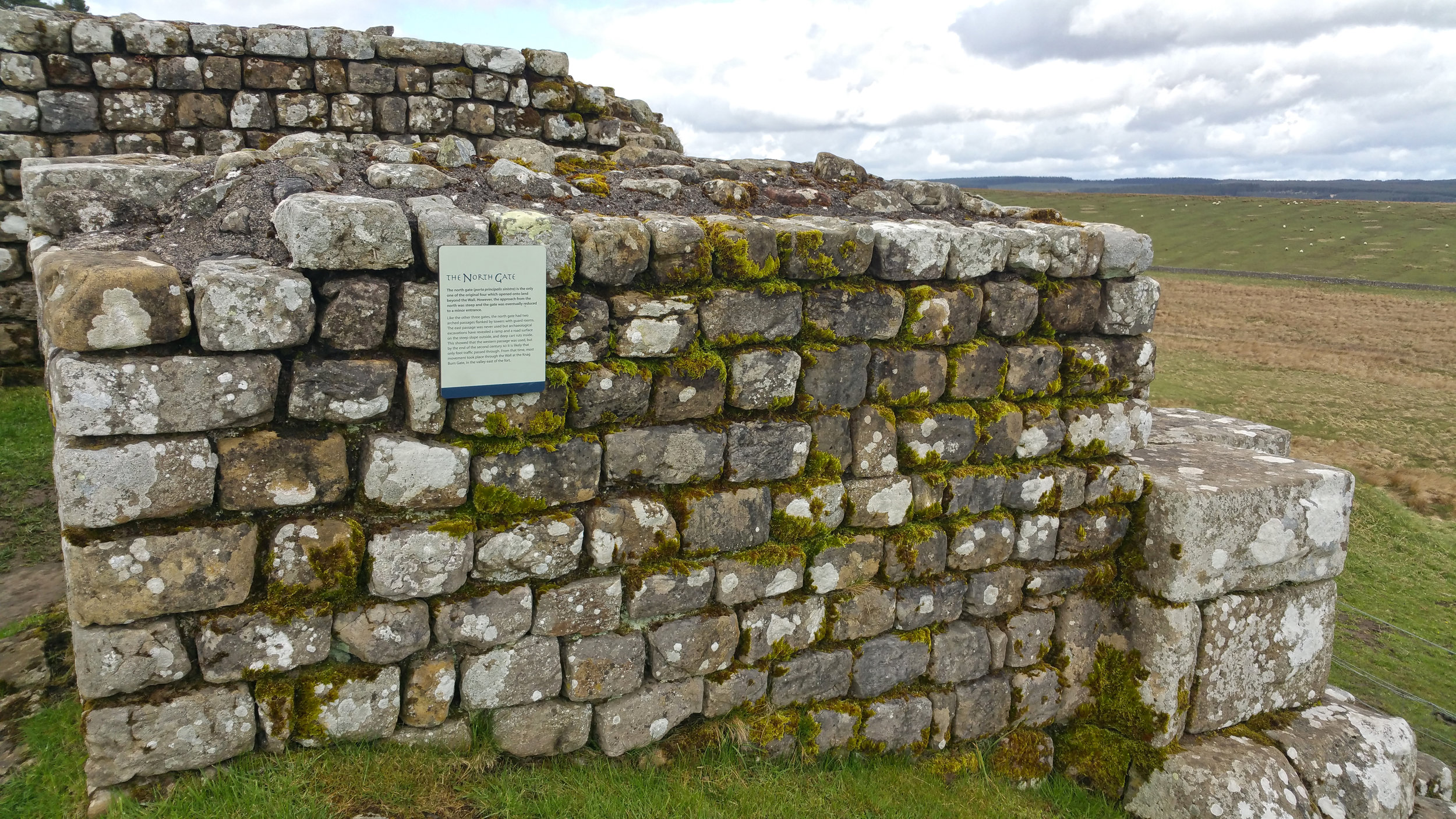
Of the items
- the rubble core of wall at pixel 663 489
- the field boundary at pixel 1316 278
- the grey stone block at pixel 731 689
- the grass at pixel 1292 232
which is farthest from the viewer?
the grass at pixel 1292 232

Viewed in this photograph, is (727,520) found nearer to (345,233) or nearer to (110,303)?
(345,233)

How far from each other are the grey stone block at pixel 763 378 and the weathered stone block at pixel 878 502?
2.22ft

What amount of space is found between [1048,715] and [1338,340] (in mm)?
31799

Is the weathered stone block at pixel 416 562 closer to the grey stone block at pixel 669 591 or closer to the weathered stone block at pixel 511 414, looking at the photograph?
the weathered stone block at pixel 511 414

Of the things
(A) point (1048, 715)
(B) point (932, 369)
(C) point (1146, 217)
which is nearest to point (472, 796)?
(B) point (932, 369)

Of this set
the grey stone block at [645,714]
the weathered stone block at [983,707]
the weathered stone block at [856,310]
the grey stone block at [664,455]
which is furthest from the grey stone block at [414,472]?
the weathered stone block at [983,707]

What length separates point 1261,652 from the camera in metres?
5.34

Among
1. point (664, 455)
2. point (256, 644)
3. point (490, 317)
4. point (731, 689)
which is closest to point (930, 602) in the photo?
point (731, 689)

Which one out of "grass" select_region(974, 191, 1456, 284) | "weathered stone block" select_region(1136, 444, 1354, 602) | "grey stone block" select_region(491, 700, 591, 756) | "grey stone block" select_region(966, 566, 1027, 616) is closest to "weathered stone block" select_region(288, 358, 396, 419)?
"grey stone block" select_region(491, 700, 591, 756)

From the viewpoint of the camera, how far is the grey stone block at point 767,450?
14.2 ft

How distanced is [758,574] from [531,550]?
1.23 metres

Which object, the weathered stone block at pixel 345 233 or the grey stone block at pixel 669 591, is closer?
the weathered stone block at pixel 345 233

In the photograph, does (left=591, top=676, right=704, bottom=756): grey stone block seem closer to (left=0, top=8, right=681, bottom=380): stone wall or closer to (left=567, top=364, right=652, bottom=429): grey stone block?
(left=567, top=364, right=652, bottom=429): grey stone block

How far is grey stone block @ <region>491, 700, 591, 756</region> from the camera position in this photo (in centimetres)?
401
